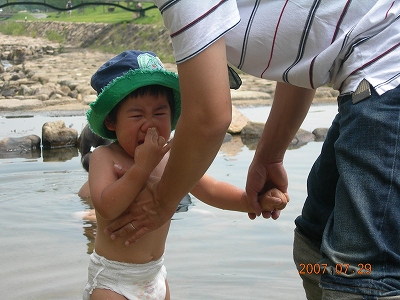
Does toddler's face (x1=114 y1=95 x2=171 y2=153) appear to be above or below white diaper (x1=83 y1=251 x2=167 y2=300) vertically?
above

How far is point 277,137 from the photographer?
246 cm

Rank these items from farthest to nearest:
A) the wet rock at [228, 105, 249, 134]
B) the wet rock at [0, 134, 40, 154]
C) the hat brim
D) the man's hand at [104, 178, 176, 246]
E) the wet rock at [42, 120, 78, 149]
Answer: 1. the wet rock at [228, 105, 249, 134]
2. the wet rock at [42, 120, 78, 149]
3. the wet rock at [0, 134, 40, 154]
4. the hat brim
5. the man's hand at [104, 178, 176, 246]

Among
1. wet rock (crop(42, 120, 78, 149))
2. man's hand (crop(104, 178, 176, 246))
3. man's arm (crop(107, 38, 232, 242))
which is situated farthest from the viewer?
wet rock (crop(42, 120, 78, 149))

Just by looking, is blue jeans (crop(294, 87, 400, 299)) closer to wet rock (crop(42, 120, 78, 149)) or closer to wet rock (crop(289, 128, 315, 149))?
wet rock (crop(289, 128, 315, 149))

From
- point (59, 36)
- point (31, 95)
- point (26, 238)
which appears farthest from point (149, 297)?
point (59, 36)

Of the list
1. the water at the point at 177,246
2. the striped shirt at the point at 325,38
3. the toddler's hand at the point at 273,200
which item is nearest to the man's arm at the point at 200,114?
the striped shirt at the point at 325,38

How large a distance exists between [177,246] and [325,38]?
7.76ft

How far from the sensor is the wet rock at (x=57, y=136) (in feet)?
23.6

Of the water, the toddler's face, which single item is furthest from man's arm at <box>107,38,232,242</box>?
the water

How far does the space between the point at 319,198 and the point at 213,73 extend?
736 millimetres

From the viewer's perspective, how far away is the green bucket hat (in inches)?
92.6

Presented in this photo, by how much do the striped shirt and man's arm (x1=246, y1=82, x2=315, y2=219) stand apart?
1.62 feet

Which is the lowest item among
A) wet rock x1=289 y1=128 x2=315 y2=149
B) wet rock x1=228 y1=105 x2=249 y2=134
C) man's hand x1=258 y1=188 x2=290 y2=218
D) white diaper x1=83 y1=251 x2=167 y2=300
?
wet rock x1=228 y1=105 x2=249 y2=134
